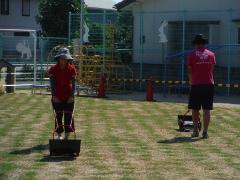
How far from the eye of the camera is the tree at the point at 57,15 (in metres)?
39.3

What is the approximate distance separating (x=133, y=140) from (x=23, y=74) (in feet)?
52.2

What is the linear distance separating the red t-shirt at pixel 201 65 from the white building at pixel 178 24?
11674mm

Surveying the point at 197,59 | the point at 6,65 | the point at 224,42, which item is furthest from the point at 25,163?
the point at 224,42

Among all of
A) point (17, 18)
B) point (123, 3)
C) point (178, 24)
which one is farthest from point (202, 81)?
point (17, 18)

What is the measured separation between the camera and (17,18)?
5109 centimetres

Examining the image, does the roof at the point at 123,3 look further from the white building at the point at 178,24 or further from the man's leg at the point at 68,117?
the man's leg at the point at 68,117

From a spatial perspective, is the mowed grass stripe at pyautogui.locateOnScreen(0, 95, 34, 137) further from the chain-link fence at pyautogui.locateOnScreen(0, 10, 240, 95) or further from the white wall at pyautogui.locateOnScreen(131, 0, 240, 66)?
the white wall at pyautogui.locateOnScreen(131, 0, 240, 66)

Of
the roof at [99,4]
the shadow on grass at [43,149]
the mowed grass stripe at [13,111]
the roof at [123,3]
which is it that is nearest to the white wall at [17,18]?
the roof at [99,4]

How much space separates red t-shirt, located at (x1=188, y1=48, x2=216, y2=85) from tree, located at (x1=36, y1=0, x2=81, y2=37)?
92.2 ft

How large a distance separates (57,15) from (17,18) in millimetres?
12528

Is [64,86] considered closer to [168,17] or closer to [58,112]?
[58,112]

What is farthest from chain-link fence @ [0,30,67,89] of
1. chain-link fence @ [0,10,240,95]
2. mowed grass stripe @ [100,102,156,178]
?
mowed grass stripe @ [100,102,156,178]

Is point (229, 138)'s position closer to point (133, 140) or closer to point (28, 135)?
point (133, 140)

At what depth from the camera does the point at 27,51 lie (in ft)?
87.5
